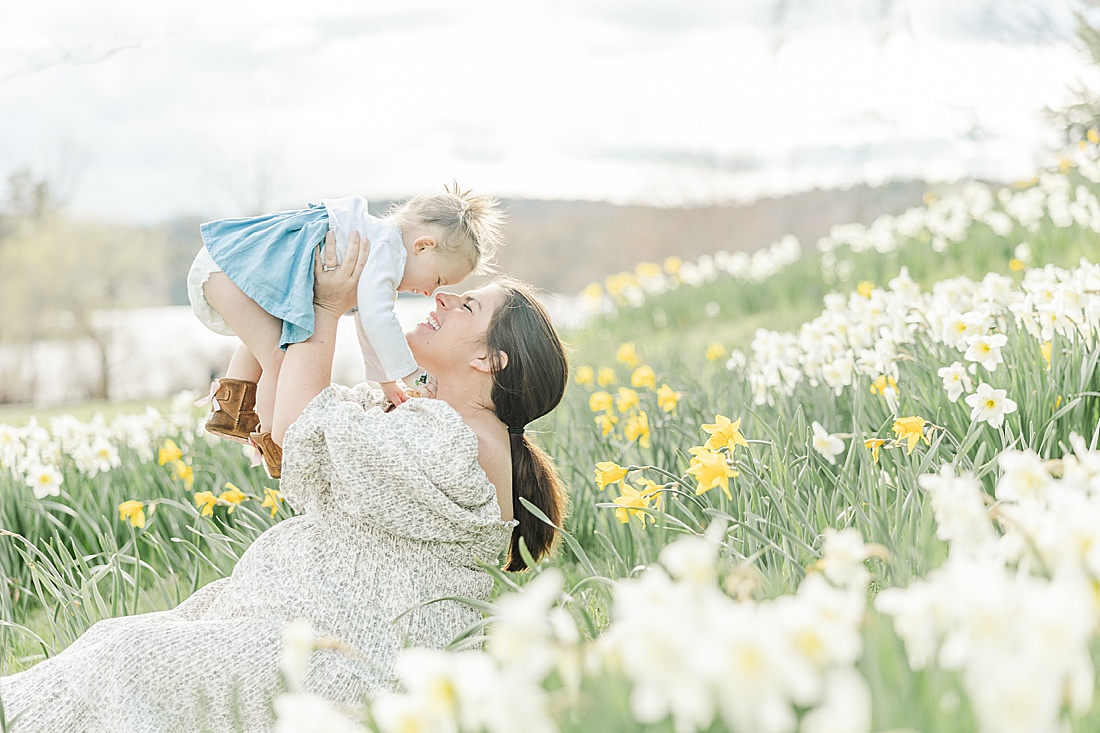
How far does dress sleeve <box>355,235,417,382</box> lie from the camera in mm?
2334

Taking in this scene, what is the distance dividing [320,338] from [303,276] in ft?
0.53

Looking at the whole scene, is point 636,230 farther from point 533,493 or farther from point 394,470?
point 394,470

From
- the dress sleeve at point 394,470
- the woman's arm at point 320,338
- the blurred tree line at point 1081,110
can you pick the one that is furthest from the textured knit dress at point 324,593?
the blurred tree line at point 1081,110

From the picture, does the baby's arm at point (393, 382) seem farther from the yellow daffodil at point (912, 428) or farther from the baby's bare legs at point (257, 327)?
the yellow daffodil at point (912, 428)

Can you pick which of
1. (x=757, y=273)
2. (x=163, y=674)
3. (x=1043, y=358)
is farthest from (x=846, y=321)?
(x=757, y=273)

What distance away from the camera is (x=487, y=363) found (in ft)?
7.70

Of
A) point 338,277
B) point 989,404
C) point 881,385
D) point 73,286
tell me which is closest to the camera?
point 989,404

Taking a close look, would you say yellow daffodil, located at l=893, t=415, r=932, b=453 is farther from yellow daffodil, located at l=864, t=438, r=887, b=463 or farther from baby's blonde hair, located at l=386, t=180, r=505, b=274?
baby's blonde hair, located at l=386, t=180, r=505, b=274

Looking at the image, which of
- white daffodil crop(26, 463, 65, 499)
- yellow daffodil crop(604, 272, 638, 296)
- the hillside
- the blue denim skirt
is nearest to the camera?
the blue denim skirt

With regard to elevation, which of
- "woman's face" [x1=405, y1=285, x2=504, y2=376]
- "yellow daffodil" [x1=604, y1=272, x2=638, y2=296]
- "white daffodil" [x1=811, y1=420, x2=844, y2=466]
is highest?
"woman's face" [x1=405, y1=285, x2=504, y2=376]

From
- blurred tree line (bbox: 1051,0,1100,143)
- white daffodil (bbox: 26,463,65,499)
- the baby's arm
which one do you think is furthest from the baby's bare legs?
blurred tree line (bbox: 1051,0,1100,143)

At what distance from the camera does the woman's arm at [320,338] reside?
2.23 meters

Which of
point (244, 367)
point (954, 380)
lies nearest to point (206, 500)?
point (244, 367)

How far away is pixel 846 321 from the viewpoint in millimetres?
3605
